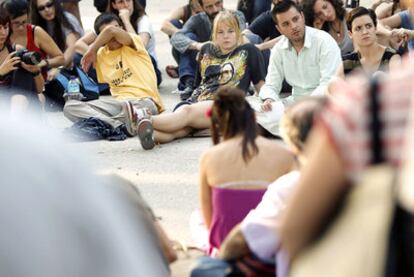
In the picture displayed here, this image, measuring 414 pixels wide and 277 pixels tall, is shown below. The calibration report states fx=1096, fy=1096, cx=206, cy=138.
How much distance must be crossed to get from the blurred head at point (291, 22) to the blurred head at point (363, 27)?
15.9 inches

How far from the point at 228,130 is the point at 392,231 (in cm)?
312

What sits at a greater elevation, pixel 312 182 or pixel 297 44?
pixel 312 182

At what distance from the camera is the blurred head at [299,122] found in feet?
10.6

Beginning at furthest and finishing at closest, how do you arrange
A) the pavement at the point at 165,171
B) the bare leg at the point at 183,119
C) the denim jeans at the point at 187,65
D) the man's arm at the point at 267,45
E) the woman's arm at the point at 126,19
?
the denim jeans at the point at 187,65
the man's arm at the point at 267,45
the woman's arm at the point at 126,19
the bare leg at the point at 183,119
the pavement at the point at 165,171

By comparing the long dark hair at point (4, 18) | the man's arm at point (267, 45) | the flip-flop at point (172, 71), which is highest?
the long dark hair at point (4, 18)

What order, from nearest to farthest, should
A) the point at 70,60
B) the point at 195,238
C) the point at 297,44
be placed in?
the point at 195,238 → the point at 297,44 → the point at 70,60

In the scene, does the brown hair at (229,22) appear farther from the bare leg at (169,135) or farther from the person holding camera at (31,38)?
the person holding camera at (31,38)

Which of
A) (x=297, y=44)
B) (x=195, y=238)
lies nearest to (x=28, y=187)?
(x=195, y=238)

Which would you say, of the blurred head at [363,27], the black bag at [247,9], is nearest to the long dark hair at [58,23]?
the black bag at [247,9]

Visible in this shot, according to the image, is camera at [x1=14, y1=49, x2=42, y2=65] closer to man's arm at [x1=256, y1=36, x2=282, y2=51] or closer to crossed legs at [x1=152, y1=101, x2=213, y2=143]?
crossed legs at [x1=152, y1=101, x2=213, y2=143]

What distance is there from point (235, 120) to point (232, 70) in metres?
3.57

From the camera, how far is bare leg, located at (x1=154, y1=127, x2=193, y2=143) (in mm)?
8074

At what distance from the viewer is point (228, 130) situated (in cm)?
502

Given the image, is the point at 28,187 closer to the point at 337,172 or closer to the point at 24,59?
the point at 337,172
